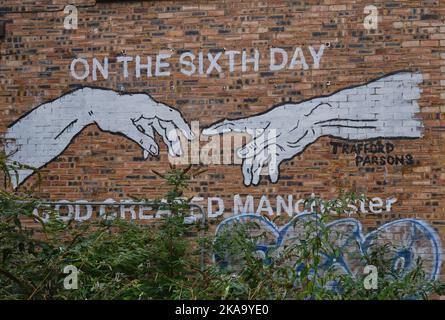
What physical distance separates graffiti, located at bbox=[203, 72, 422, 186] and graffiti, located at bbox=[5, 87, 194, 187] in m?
0.61

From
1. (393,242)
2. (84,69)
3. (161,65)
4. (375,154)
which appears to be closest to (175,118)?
(161,65)

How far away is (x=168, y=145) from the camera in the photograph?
8820 mm

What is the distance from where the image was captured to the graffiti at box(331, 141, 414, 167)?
8.33 metres

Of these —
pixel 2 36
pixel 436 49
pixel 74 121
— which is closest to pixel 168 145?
pixel 74 121

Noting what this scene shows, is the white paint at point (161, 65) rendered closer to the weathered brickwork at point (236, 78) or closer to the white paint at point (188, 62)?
the weathered brickwork at point (236, 78)

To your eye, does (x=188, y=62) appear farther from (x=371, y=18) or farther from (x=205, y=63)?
(x=371, y=18)

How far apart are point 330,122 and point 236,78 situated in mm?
1280

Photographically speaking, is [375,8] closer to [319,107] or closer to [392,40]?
[392,40]

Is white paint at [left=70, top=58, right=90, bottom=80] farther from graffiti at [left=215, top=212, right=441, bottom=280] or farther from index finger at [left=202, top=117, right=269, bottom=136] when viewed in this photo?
graffiti at [left=215, top=212, right=441, bottom=280]

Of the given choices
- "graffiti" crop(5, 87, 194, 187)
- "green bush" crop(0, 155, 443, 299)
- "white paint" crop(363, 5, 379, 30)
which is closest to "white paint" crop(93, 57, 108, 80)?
"graffiti" crop(5, 87, 194, 187)

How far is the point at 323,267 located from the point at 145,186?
2.43 m

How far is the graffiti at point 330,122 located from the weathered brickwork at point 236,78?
8 centimetres

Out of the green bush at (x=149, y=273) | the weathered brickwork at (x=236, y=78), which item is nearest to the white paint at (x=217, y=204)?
the weathered brickwork at (x=236, y=78)

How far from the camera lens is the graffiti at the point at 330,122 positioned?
8352mm
